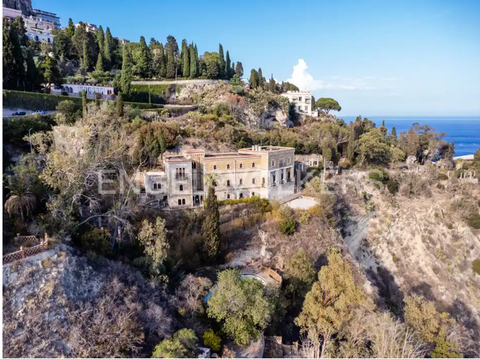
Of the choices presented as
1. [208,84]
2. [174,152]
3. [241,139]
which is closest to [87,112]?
[174,152]

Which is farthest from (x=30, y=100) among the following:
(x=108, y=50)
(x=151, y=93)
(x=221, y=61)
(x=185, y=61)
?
(x=221, y=61)

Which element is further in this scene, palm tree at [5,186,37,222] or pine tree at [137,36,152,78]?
pine tree at [137,36,152,78]

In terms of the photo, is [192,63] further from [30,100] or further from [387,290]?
[387,290]

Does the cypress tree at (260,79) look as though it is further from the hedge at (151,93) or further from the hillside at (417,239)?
the hillside at (417,239)

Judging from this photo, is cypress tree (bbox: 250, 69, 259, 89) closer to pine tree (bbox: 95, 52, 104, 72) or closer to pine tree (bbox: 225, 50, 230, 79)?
pine tree (bbox: 225, 50, 230, 79)

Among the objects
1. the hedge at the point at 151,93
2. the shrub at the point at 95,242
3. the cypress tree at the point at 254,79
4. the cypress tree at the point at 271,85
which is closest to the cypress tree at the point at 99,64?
the hedge at the point at 151,93

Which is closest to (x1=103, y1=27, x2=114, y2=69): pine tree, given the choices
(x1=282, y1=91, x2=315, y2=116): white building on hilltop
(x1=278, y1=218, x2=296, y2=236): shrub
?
(x1=282, y1=91, x2=315, y2=116): white building on hilltop
